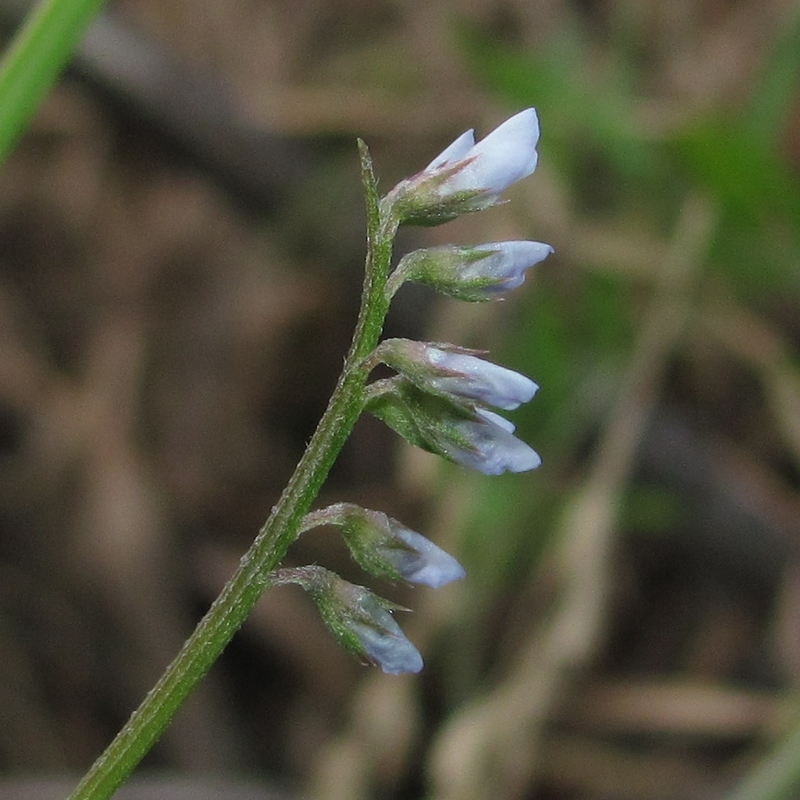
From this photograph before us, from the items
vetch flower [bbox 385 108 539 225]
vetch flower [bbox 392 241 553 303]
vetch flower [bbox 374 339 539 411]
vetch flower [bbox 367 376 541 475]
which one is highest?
vetch flower [bbox 385 108 539 225]

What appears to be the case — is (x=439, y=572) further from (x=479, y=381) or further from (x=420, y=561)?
(x=479, y=381)

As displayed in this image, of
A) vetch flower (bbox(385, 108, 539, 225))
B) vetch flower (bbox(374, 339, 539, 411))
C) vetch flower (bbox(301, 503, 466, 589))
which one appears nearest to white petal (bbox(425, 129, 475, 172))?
vetch flower (bbox(385, 108, 539, 225))

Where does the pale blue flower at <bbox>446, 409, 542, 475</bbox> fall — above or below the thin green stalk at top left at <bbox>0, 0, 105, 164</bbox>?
below

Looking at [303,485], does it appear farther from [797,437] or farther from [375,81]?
[375,81]

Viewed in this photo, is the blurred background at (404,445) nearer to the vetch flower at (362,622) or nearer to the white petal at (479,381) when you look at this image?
the vetch flower at (362,622)

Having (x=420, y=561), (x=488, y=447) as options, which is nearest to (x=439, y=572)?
(x=420, y=561)

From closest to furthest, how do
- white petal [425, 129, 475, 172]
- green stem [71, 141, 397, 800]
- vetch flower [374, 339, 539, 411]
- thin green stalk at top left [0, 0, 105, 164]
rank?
green stem [71, 141, 397, 800]
vetch flower [374, 339, 539, 411]
white petal [425, 129, 475, 172]
thin green stalk at top left [0, 0, 105, 164]

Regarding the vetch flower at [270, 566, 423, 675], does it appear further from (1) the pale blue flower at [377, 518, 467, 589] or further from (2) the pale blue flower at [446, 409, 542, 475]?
(2) the pale blue flower at [446, 409, 542, 475]
